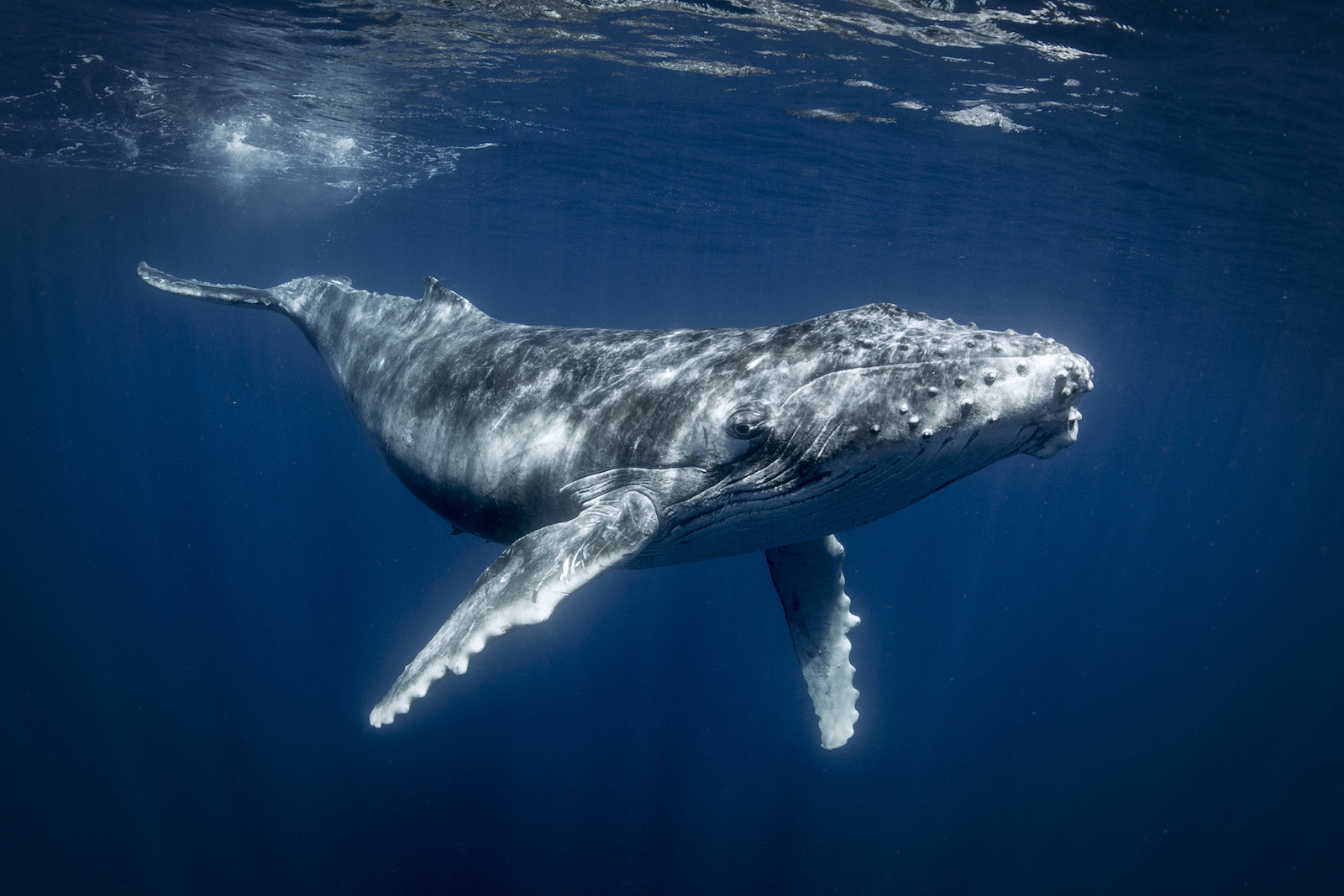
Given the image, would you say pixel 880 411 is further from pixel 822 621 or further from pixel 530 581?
pixel 822 621

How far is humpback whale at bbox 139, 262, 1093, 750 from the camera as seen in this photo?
390cm

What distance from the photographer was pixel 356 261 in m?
62.8

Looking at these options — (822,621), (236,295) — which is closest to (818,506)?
(822,621)

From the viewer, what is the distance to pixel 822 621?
6934 millimetres

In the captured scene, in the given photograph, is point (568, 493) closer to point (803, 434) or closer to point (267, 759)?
point (803, 434)

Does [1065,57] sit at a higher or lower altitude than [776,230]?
higher

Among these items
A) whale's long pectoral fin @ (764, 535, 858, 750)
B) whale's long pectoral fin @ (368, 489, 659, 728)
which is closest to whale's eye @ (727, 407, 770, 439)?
whale's long pectoral fin @ (368, 489, 659, 728)

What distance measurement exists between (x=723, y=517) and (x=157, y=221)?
5363 centimetres

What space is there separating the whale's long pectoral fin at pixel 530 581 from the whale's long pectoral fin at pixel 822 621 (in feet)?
8.43

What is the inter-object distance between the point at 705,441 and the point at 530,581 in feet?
4.82

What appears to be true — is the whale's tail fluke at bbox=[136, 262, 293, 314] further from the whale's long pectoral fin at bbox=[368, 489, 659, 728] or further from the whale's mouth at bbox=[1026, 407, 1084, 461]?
the whale's mouth at bbox=[1026, 407, 1084, 461]

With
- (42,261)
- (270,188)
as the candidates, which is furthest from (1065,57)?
(42,261)

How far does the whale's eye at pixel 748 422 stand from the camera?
175 inches

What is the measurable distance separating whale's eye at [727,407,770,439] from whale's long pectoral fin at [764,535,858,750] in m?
2.44
